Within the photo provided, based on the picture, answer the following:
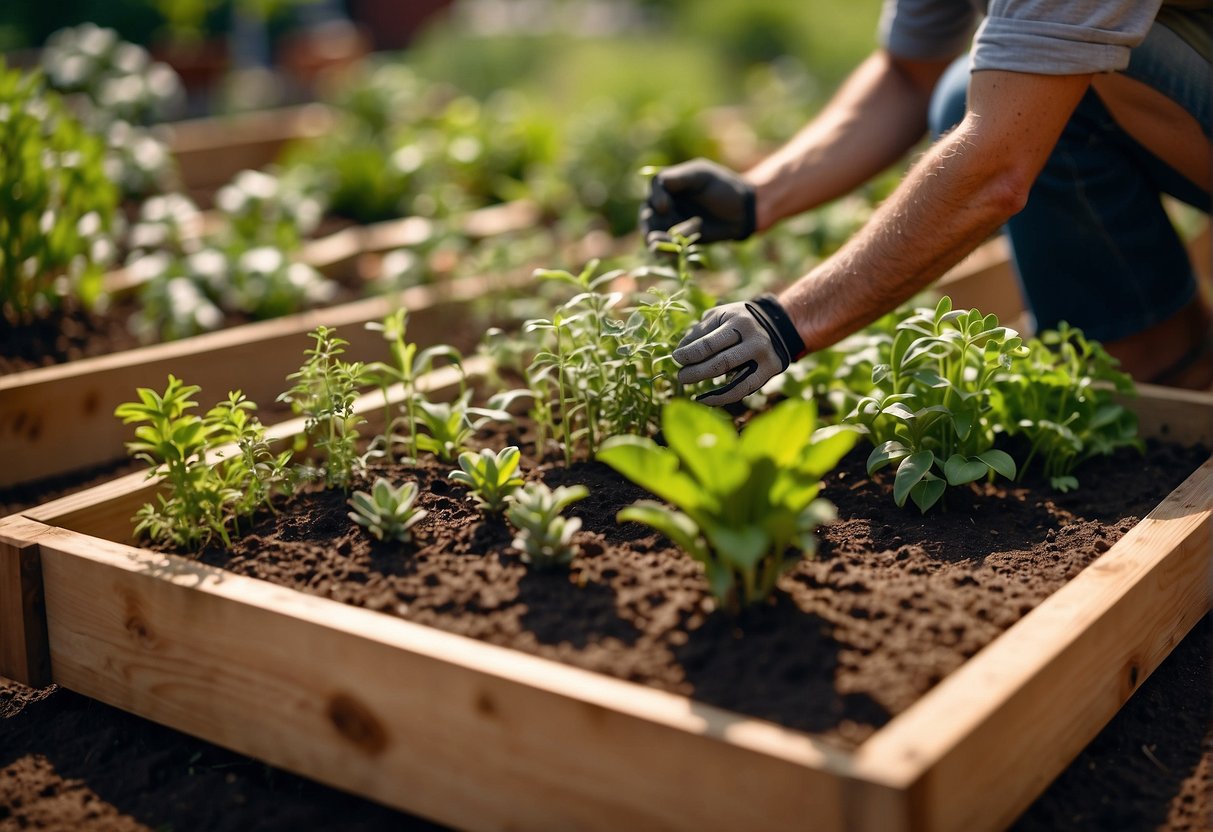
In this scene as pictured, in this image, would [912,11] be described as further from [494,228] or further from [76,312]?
[76,312]

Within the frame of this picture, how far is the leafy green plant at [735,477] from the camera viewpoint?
4.69 ft

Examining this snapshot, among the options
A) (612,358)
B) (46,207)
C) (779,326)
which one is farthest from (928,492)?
(46,207)

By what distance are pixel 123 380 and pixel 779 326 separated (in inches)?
61.6

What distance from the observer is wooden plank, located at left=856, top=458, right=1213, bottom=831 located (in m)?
1.29

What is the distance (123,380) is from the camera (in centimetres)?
266

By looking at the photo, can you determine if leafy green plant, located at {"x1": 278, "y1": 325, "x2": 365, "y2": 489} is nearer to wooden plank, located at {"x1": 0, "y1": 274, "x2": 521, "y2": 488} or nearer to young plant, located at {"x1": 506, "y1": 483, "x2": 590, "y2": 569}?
young plant, located at {"x1": 506, "y1": 483, "x2": 590, "y2": 569}

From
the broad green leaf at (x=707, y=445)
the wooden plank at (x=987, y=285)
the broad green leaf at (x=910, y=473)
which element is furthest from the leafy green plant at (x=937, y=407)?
the wooden plank at (x=987, y=285)

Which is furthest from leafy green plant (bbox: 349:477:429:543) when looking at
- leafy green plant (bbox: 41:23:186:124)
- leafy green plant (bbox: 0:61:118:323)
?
leafy green plant (bbox: 41:23:186:124)

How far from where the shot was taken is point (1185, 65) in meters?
2.33

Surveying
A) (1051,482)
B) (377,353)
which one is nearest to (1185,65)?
(1051,482)

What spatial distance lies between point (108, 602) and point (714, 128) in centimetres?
397

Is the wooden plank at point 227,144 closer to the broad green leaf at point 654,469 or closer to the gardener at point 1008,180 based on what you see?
the gardener at point 1008,180

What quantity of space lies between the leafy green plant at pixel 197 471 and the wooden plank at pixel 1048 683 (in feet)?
3.72

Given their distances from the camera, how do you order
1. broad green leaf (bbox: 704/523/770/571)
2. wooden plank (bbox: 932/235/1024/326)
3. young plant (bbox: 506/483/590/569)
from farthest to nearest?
wooden plank (bbox: 932/235/1024/326), young plant (bbox: 506/483/590/569), broad green leaf (bbox: 704/523/770/571)
